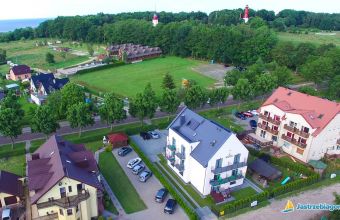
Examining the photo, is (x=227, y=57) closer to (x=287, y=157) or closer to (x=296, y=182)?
(x=287, y=157)

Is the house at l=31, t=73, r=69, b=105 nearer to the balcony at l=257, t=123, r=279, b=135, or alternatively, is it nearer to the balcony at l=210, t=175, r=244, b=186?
the balcony at l=210, t=175, r=244, b=186

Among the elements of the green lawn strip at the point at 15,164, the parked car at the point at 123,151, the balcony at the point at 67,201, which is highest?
the balcony at the point at 67,201

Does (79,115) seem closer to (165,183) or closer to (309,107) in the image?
(165,183)

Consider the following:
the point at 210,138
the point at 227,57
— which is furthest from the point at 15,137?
the point at 227,57

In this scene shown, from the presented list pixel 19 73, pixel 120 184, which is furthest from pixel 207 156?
pixel 19 73

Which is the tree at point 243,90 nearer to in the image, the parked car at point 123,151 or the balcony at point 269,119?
the balcony at point 269,119

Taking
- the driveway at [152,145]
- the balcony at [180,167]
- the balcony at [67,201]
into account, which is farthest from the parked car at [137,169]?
the balcony at [67,201]
